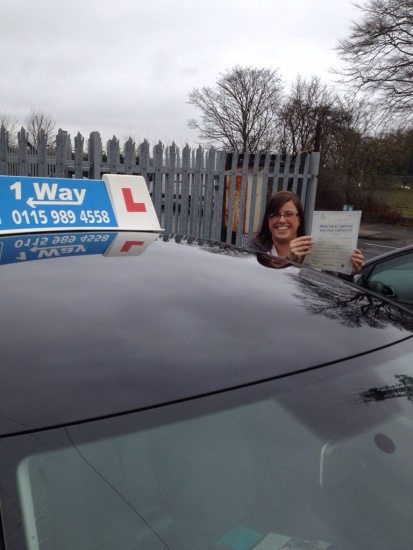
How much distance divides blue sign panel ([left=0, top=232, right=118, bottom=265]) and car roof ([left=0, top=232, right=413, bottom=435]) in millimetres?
19

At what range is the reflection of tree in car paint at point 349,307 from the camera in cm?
132

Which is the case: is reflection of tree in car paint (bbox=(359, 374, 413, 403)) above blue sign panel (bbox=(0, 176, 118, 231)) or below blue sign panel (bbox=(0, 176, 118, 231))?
below

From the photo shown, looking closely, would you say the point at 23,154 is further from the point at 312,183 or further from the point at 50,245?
the point at 312,183

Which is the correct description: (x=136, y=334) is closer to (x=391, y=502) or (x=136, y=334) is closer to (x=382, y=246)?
(x=391, y=502)

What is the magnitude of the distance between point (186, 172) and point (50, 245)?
4.67 m

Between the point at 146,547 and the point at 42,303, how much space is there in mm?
580

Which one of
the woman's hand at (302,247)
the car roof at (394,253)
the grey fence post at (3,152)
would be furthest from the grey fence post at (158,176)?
the woman's hand at (302,247)

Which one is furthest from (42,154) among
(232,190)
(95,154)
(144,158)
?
(232,190)

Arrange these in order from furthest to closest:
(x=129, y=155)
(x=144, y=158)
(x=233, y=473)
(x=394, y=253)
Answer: (x=144, y=158) < (x=129, y=155) < (x=394, y=253) < (x=233, y=473)

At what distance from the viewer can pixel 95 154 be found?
5270mm

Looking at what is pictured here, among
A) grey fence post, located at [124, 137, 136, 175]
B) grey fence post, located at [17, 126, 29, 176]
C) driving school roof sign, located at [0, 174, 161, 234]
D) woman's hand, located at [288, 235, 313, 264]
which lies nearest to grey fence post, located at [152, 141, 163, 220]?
grey fence post, located at [124, 137, 136, 175]

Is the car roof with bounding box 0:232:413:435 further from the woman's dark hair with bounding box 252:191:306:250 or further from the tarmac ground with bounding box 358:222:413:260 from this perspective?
the tarmac ground with bounding box 358:222:413:260

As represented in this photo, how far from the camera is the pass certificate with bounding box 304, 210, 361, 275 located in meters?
2.16

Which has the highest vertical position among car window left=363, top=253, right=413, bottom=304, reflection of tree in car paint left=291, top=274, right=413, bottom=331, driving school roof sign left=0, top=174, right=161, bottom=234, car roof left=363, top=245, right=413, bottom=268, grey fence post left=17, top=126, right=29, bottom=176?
grey fence post left=17, top=126, right=29, bottom=176
